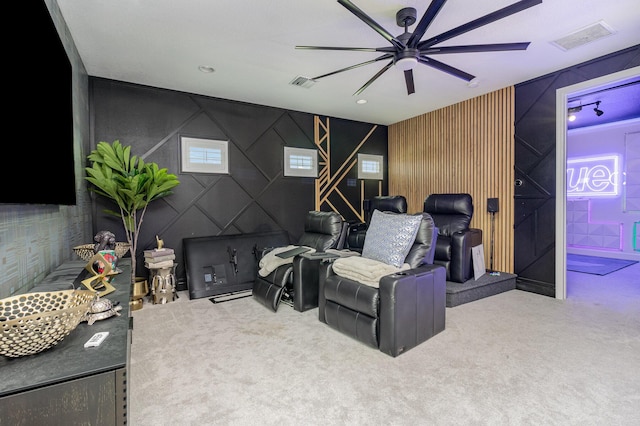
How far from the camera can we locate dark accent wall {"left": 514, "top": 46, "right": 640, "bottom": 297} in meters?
3.78

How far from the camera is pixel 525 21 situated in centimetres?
261

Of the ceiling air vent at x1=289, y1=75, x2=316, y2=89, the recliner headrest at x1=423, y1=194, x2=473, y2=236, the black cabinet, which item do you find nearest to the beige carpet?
the black cabinet

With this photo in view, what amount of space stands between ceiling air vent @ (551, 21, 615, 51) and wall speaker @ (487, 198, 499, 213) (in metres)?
1.92

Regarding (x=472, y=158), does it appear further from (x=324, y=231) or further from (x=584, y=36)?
(x=324, y=231)

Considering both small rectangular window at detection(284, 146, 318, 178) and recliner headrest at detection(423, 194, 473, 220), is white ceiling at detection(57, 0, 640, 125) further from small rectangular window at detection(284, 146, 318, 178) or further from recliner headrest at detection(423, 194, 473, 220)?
recliner headrest at detection(423, 194, 473, 220)

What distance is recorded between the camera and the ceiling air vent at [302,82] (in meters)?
3.82

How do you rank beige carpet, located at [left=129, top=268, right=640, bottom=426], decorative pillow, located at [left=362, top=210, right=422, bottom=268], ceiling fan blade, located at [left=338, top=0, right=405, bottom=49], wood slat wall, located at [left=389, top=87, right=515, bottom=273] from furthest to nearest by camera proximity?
wood slat wall, located at [left=389, top=87, right=515, bottom=273]
decorative pillow, located at [left=362, top=210, right=422, bottom=268]
ceiling fan blade, located at [left=338, top=0, right=405, bottom=49]
beige carpet, located at [left=129, top=268, right=640, bottom=426]

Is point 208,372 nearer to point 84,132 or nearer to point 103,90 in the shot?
point 84,132

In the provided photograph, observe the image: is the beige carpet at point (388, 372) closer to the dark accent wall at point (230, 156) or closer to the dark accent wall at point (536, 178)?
the dark accent wall at point (536, 178)

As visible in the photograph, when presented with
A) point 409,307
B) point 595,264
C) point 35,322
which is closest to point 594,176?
point 595,264

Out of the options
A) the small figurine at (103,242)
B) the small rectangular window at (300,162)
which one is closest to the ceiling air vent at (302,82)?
the small rectangular window at (300,162)

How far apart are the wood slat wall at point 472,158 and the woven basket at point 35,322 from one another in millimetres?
4700

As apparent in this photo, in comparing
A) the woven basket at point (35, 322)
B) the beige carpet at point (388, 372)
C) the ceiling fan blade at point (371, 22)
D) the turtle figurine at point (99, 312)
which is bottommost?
the beige carpet at point (388, 372)

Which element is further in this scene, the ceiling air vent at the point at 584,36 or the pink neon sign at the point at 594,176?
the pink neon sign at the point at 594,176
